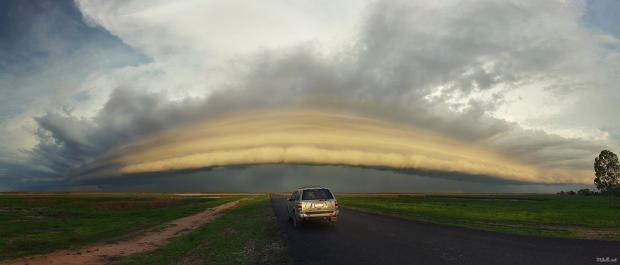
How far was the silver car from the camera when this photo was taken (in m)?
24.4

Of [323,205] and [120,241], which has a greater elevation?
[323,205]

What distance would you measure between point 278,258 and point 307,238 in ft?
18.5

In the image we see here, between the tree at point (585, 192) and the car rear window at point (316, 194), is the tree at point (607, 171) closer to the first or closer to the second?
the tree at point (585, 192)

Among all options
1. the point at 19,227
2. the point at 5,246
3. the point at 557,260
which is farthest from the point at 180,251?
the point at 19,227

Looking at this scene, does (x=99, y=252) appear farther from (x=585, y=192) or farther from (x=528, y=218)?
(x=585, y=192)

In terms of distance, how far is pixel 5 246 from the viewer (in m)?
23.5

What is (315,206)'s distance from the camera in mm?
24469

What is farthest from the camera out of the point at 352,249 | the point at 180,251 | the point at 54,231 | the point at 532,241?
the point at 54,231

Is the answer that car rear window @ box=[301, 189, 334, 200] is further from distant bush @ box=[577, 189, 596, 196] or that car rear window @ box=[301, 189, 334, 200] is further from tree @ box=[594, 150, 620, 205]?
distant bush @ box=[577, 189, 596, 196]

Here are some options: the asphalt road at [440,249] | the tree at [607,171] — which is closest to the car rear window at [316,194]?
the asphalt road at [440,249]

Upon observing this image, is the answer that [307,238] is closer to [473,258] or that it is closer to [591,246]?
[473,258]

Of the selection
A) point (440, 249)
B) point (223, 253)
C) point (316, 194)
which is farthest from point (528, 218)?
point (223, 253)

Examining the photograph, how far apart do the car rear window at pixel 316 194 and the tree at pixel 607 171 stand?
113 m

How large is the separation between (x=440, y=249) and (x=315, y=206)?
1045 centimetres
